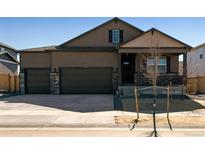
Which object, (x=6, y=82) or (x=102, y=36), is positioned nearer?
(x=102, y=36)

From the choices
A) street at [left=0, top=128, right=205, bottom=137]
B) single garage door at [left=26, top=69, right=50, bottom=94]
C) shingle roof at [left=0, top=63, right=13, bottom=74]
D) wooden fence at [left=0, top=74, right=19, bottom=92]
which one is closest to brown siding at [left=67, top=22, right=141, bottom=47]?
single garage door at [left=26, top=69, right=50, bottom=94]

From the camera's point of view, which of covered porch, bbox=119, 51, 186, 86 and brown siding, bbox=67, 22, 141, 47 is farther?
brown siding, bbox=67, 22, 141, 47

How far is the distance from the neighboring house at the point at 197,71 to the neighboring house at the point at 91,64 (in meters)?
3.78

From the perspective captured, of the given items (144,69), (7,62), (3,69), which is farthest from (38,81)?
(7,62)

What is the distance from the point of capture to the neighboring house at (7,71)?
28.6 meters

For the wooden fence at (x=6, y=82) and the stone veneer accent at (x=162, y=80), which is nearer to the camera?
the stone veneer accent at (x=162, y=80)

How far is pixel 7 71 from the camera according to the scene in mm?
39281

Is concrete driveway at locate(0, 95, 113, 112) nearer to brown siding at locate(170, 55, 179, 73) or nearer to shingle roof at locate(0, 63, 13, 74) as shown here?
brown siding at locate(170, 55, 179, 73)

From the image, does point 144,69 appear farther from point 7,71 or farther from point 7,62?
point 7,62

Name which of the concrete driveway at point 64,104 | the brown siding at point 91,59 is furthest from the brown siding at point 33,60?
the concrete driveway at point 64,104

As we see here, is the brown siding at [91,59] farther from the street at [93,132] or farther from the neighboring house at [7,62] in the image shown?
the neighboring house at [7,62]

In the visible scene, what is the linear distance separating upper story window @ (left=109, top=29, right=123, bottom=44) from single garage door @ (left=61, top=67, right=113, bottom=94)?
122 inches

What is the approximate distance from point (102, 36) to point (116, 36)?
4.67 ft

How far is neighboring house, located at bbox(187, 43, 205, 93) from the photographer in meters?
27.1
